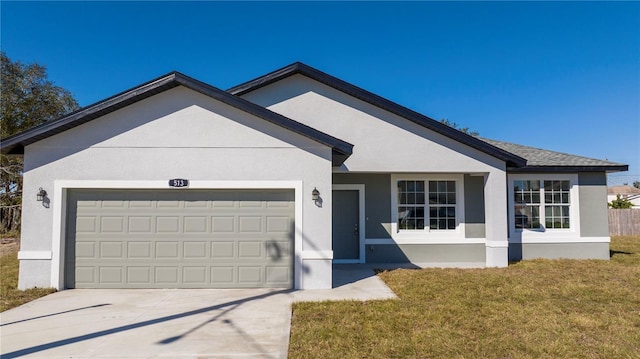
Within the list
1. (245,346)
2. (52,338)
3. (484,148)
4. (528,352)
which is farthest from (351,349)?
(484,148)

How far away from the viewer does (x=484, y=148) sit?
10.8 m

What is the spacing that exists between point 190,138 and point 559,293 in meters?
8.54

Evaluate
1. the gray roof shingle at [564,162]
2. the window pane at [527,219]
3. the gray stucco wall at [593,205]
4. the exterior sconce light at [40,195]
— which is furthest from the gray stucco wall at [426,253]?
the exterior sconce light at [40,195]

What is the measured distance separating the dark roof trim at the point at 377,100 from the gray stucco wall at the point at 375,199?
2.15 metres

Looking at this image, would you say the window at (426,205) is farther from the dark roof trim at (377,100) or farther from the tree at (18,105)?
the tree at (18,105)

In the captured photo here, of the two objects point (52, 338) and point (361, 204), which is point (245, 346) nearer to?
point (52, 338)

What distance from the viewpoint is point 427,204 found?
12008mm

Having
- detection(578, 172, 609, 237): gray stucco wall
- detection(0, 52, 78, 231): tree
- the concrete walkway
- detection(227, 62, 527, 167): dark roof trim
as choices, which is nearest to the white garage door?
the concrete walkway

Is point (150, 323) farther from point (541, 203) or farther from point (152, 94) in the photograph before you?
point (541, 203)

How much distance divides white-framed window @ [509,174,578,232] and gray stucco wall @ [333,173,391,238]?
4163 millimetres

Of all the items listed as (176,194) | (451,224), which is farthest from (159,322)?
(451,224)

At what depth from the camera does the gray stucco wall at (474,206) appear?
1188 centimetres

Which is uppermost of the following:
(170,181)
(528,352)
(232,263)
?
(170,181)

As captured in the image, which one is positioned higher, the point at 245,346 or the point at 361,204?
the point at 361,204
